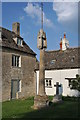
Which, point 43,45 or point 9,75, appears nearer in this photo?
point 43,45

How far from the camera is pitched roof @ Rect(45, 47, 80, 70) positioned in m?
24.4

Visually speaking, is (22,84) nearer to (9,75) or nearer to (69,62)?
(9,75)

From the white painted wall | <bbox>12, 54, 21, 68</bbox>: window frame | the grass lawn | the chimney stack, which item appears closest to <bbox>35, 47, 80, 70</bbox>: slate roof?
the white painted wall

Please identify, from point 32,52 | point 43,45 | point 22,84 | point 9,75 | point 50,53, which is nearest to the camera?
point 43,45

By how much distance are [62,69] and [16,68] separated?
6.27 m

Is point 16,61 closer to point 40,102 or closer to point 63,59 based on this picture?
point 63,59

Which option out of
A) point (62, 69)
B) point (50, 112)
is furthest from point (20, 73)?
point (50, 112)

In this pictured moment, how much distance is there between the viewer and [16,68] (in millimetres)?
23172

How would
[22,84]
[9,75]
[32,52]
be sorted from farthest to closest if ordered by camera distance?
[32,52], [22,84], [9,75]

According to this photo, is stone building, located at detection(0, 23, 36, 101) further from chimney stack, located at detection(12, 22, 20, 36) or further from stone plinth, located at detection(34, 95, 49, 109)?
stone plinth, located at detection(34, 95, 49, 109)

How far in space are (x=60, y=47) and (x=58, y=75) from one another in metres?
7.02

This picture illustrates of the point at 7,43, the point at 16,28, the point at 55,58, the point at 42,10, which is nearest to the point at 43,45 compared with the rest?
the point at 42,10

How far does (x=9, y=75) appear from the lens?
2192 centimetres

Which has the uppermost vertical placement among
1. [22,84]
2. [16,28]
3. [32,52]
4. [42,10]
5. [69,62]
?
[16,28]
